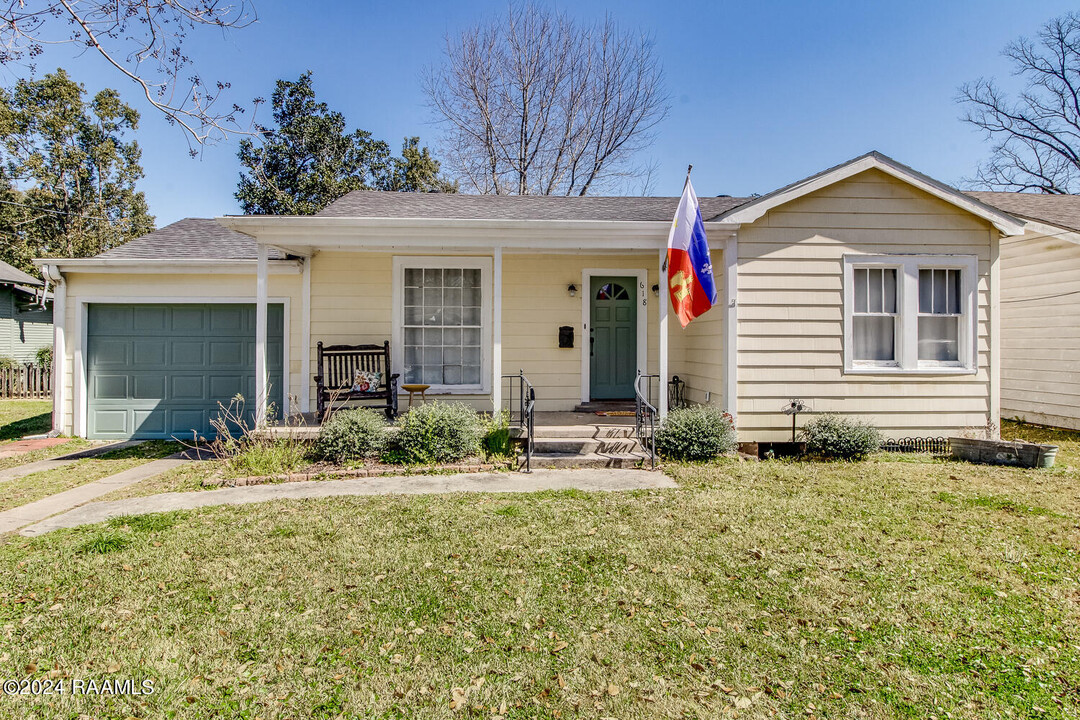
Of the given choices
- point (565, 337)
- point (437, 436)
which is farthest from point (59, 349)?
point (565, 337)

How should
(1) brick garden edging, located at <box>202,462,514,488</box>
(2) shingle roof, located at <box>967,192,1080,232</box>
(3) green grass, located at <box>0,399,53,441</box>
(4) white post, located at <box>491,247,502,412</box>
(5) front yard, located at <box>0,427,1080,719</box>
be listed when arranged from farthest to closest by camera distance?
(2) shingle roof, located at <box>967,192,1080,232</box> < (3) green grass, located at <box>0,399,53,441</box> < (4) white post, located at <box>491,247,502,412</box> < (1) brick garden edging, located at <box>202,462,514,488</box> < (5) front yard, located at <box>0,427,1080,719</box>

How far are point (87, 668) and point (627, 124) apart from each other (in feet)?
65.7

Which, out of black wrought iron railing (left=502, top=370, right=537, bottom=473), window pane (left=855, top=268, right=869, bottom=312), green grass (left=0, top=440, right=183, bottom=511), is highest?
window pane (left=855, top=268, right=869, bottom=312)

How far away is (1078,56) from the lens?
21.2 meters

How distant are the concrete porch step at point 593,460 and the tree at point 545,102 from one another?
14.4 metres

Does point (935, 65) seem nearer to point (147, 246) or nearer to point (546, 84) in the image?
point (546, 84)

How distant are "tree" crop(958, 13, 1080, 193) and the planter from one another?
73.1 ft

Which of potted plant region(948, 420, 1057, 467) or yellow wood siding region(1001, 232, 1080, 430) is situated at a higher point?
yellow wood siding region(1001, 232, 1080, 430)

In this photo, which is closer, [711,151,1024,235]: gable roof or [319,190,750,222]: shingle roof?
[711,151,1024,235]: gable roof

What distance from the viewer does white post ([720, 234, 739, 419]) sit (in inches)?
285

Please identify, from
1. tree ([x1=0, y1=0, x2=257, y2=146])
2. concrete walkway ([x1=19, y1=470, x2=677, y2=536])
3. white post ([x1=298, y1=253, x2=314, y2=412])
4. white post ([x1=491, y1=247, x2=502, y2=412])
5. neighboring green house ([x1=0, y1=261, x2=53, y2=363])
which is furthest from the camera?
neighboring green house ([x1=0, y1=261, x2=53, y2=363])

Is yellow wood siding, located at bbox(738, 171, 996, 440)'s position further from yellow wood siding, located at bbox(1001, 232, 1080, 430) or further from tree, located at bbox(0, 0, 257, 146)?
tree, located at bbox(0, 0, 257, 146)

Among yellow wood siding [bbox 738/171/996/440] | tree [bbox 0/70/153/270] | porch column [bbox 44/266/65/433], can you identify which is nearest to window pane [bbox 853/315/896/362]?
yellow wood siding [bbox 738/171/996/440]

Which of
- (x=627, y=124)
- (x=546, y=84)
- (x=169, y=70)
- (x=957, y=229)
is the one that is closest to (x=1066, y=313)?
(x=957, y=229)
